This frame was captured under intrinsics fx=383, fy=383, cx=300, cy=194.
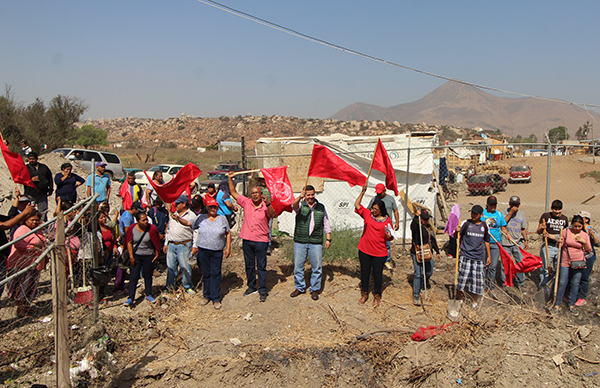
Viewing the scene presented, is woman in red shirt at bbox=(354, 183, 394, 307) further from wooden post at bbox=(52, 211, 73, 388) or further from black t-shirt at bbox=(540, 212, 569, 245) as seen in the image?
wooden post at bbox=(52, 211, 73, 388)

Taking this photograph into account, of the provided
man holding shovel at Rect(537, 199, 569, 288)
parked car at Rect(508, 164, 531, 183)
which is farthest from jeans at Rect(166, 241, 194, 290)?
parked car at Rect(508, 164, 531, 183)

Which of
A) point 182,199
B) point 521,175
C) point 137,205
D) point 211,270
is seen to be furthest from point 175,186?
point 521,175

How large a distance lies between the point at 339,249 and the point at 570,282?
426cm

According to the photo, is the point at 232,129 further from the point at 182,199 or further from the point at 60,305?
the point at 60,305

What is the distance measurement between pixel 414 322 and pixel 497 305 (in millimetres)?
1413

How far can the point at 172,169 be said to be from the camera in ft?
72.6

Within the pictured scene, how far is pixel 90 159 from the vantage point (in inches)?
741

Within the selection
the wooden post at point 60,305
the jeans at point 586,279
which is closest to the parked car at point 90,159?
the wooden post at point 60,305

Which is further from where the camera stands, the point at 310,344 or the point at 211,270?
the point at 211,270

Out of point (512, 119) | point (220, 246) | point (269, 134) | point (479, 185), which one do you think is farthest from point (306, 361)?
point (512, 119)

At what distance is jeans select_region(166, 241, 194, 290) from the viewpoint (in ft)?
21.7

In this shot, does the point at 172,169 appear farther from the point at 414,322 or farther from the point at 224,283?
the point at 414,322

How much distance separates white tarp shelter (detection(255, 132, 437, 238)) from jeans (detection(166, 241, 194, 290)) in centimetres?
406

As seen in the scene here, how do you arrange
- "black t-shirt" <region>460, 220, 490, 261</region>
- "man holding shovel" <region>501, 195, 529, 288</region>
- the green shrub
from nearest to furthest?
"black t-shirt" <region>460, 220, 490, 261</region>, "man holding shovel" <region>501, 195, 529, 288</region>, the green shrub
